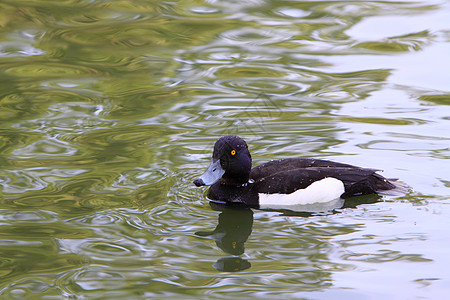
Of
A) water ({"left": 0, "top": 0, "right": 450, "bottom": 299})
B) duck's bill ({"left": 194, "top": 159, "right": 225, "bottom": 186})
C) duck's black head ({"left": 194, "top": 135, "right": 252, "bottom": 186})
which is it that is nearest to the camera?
water ({"left": 0, "top": 0, "right": 450, "bottom": 299})

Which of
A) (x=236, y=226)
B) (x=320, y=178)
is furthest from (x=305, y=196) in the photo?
(x=236, y=226)

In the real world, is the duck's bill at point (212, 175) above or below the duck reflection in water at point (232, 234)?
above

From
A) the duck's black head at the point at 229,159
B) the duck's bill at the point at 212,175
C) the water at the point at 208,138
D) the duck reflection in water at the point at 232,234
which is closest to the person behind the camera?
the water at the point at 208,138

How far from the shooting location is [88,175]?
8430 mm

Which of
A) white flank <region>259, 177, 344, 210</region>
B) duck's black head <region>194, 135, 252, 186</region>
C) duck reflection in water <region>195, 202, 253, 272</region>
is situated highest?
duck's black head <region>194, 135, 252, 186</region>

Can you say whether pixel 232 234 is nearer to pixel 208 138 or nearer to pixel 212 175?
pixel 212 175

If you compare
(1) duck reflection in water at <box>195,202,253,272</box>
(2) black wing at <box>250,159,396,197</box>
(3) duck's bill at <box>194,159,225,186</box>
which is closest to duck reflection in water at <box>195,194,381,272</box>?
(1) duck reflection in water at <box>195,202,253,272</box>

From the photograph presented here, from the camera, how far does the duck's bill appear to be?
7.78m

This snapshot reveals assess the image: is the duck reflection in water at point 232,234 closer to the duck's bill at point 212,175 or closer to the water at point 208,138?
the water at point 208,138

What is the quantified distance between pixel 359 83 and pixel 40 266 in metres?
6.23

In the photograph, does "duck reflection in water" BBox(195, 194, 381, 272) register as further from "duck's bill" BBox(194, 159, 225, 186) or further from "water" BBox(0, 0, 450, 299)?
"duck's bill" BBox(194, 159, 225, 186)

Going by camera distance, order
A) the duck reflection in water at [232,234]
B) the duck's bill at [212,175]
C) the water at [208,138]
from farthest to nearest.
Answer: the duck's bill at [212,175]
the duck reflection in water at [232,234]
the water at [208,138]

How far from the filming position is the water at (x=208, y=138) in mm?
6387

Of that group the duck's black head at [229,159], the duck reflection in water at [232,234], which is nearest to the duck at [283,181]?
the duck's black head at [229,159]
